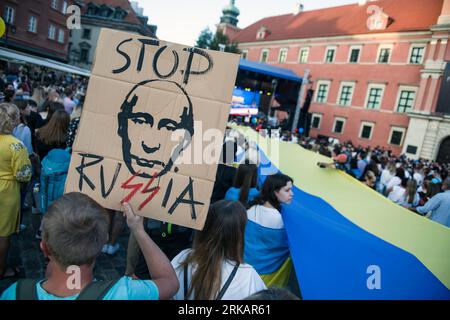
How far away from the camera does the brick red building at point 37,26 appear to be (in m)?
23.0

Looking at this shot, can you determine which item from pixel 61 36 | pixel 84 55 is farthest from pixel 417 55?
pixel 84 55

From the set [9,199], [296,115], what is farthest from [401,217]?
[296,115]

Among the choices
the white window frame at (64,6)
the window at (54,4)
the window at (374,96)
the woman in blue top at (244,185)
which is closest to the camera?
the woman in blue top at (244,185)

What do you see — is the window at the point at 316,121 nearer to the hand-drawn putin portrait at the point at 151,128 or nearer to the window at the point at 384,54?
the window at the point at 384,54

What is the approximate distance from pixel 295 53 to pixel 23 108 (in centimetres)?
3351

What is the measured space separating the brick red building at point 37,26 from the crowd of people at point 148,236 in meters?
23.1

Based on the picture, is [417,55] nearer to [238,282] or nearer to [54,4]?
[238,282]

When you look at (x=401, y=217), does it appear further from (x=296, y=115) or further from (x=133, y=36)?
(x=296, y=115)

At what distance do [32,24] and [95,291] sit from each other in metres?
31.2

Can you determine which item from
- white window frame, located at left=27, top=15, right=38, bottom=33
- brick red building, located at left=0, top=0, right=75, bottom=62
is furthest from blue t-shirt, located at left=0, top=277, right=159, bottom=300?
white window frame, located at left=27, top=15, right=38, bottom=33

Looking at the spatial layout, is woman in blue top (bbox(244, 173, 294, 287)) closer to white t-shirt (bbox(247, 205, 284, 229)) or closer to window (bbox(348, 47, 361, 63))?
white t-shirt (bbox(247, 205, 284, 229))

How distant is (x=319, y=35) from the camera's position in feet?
106

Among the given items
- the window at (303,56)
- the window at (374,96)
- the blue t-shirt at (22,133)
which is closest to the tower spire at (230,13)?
the window at (303,56)

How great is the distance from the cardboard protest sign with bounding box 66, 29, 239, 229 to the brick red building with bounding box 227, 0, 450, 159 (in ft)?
74.3
